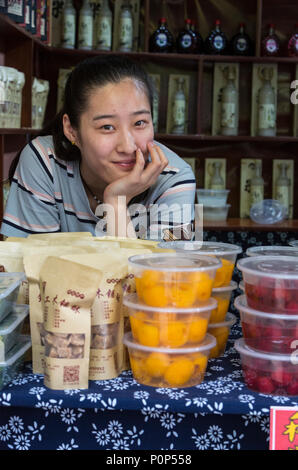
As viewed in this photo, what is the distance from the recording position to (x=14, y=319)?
96 centimetres

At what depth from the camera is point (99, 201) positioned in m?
1.80

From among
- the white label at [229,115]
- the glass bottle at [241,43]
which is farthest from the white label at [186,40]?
the white label at [229,115]

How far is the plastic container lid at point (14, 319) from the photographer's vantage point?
0.91 metres

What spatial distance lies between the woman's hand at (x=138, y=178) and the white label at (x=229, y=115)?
215 cm

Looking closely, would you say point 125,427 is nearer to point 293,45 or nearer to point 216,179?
point 216,179

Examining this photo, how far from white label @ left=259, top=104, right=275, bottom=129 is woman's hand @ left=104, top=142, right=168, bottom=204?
7.24 feet

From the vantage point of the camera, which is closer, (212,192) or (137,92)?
(137,92)

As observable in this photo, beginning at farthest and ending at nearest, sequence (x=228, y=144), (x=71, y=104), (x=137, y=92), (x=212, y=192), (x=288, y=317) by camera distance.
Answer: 1. (x=228, y=144)
2. (x=212, y=192)
3. (x=71, y=104)
4. (x=137, y=92)
5. (x=288, y=317)

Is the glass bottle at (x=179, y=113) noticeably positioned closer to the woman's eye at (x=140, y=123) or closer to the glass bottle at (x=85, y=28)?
the glass bottle at (x=85, y=28)

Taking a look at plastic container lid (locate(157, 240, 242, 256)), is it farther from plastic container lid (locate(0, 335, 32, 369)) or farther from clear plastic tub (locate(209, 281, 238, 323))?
plastic container lid (locate(0, 335, 32, 369))
